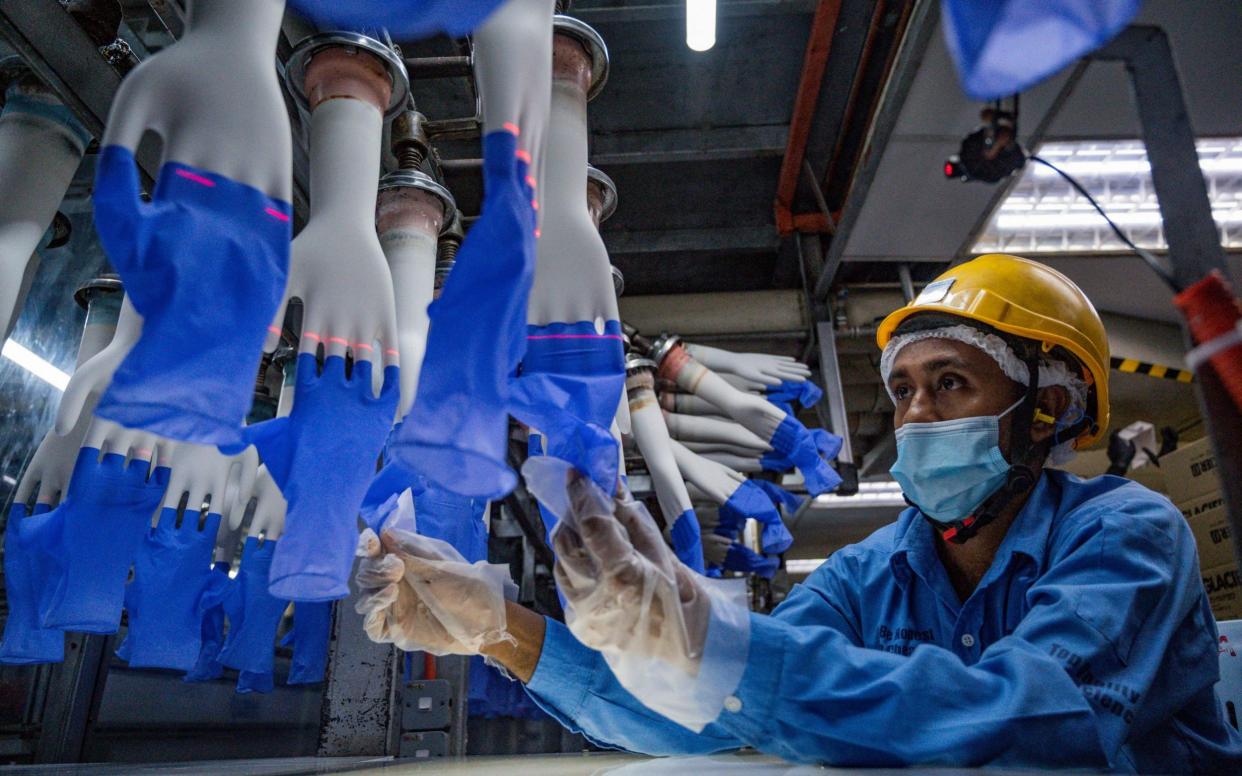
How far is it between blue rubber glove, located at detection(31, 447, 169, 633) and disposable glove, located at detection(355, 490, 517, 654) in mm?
491

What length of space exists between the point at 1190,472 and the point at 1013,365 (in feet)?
9.07

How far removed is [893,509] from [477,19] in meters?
6.42

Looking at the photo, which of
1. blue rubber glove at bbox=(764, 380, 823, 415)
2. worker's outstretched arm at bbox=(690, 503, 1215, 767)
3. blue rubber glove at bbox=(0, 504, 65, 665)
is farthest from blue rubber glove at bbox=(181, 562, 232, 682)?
blue rubber glove at bbox=(764, 380, 823, 415)

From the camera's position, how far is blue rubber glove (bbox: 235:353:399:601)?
909mm

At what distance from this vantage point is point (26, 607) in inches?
53.1

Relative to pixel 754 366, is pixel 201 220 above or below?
below

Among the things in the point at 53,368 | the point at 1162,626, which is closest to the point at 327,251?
the point at 1162,626

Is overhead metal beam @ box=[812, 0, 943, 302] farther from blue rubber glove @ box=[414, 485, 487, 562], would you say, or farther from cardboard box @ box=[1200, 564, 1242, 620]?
cardboard box @ box=[1200, 564, 1242, 620]

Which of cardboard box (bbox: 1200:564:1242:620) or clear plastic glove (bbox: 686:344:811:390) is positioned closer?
cardboard box (bbox: 1200:564:1242:620)

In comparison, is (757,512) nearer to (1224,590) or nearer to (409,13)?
(1224,590)

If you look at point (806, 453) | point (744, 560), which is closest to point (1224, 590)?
point (806, 453)

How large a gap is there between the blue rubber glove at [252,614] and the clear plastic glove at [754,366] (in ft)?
6.20

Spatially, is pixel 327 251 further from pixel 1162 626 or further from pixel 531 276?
pixel 1162 626

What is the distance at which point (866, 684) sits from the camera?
89 centimetres
